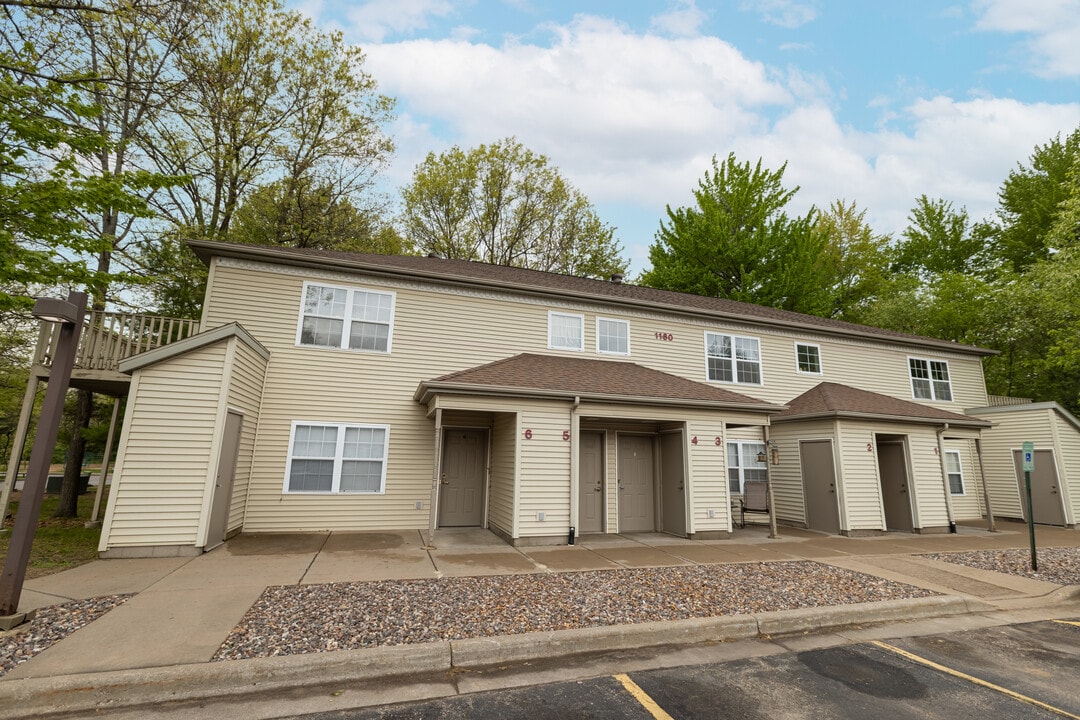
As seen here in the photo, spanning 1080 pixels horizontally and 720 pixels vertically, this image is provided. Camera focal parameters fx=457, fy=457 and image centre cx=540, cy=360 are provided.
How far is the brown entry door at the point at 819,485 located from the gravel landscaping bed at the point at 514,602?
16.4 feet

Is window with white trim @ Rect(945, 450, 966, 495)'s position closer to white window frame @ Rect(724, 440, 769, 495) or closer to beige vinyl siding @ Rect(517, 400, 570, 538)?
white window frame @ Rect(724, 440, 769, 495)

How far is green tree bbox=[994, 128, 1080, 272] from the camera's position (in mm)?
23859

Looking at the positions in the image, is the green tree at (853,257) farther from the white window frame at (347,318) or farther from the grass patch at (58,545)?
the grass patch at (58,545)

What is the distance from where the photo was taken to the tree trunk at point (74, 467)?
38.5 ft

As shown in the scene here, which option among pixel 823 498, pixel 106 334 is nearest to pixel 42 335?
pixel 106 334

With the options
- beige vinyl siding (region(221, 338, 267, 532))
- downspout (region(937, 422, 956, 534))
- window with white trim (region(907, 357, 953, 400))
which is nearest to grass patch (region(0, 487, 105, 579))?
beige vinyl siding (region(221, 338, 267, 532))

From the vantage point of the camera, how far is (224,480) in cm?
803

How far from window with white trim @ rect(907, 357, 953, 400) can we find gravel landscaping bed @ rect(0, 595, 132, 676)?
804 inches

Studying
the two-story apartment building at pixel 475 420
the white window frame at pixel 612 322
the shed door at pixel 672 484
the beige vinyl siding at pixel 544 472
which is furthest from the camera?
the white window frame at pixel 612 322

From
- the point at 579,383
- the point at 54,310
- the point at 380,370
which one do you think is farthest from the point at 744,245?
the point at 54,310

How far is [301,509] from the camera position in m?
9.61

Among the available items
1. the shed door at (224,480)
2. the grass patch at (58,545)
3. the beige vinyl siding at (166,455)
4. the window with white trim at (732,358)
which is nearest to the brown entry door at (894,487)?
the window with white trim at (732,358)

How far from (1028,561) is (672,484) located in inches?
252

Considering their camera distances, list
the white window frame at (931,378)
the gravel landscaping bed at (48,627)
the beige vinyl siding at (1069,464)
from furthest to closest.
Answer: the white window frame at (931,378), the beige vinyl siding at (1069,464), the gravel landscaping bed at (48,627)
